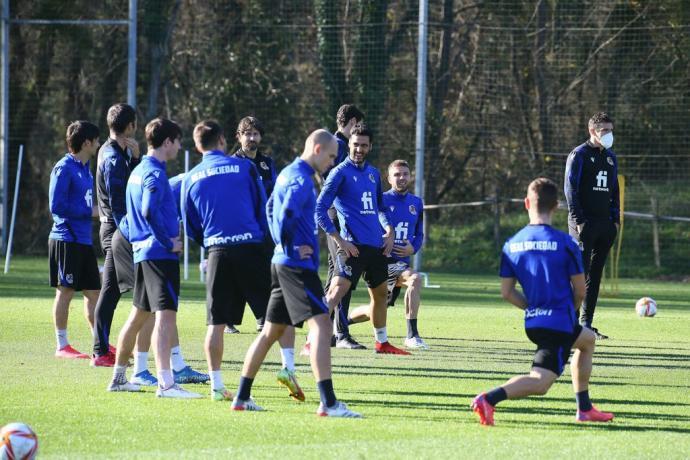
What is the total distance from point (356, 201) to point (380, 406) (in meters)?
3.44

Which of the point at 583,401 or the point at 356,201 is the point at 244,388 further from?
the point at 356,201

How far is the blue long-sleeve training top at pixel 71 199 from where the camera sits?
11.4m

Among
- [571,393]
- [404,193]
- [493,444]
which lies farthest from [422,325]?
[493,444]

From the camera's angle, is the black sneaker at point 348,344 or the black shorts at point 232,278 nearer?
the black shorts at point 232,278

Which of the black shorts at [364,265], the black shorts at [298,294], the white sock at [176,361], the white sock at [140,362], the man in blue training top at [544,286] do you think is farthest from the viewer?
the black shorts at [364,265]

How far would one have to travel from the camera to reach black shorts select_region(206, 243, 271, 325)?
8695mm

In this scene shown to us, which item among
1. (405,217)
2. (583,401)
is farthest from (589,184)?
(583,401)

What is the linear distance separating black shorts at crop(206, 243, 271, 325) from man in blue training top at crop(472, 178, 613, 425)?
1.80m

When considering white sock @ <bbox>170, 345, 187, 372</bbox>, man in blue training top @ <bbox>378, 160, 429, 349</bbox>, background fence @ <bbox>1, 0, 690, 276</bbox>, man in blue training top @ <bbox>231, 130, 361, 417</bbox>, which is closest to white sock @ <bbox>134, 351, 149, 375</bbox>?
white sock @ <bbox>170, 345, 187, 372</bbox>

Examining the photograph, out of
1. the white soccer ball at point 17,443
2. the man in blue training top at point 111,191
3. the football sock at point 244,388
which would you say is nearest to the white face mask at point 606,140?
the man in blue training top at point 111,191

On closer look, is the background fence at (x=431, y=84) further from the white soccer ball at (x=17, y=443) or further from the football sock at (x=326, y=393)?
the white soccer ball at (x=17, y=443)

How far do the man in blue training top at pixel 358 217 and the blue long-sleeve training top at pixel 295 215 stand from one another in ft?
10.5

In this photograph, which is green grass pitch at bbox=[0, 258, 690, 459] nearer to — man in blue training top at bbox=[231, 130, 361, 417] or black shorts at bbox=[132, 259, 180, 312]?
man in blue training top at bbox=[231, 130, 361, 417]

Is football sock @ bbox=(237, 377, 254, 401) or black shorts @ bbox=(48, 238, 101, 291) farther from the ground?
black shorts @ bbox=(48, 238, 101, 291)
